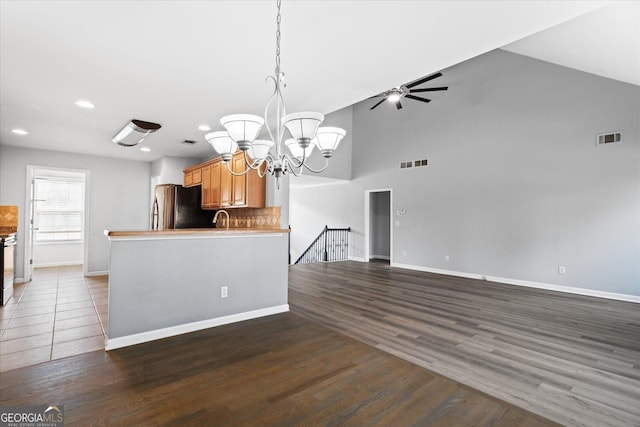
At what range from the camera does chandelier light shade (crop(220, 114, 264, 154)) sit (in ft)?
6.35

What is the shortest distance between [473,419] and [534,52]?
5201 millimetres

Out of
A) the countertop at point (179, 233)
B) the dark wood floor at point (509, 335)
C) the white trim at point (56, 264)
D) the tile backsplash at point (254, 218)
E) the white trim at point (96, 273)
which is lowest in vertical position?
the dark wood floor at point (509, 335)

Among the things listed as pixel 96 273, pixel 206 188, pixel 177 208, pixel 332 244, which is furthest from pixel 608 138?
pixel 96 273

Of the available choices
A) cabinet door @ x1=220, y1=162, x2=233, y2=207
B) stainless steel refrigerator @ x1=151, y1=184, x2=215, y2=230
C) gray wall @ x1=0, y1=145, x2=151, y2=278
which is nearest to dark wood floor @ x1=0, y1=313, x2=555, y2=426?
cabinet door @ x1=220, y1=162, x2=233, y2=207

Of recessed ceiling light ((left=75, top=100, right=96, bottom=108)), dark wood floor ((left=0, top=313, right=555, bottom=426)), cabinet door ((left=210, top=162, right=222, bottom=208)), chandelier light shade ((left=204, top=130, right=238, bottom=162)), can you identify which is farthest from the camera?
cabinet door ((left=210, top=162, right=222, bottom=208))

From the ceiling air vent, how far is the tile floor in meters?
7.20

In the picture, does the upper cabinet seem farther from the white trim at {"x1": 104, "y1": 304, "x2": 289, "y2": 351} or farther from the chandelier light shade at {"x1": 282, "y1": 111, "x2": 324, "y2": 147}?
the chandelier light shade at {"x1": 282, "y1": 111, "x2": 324, "y2": 147}

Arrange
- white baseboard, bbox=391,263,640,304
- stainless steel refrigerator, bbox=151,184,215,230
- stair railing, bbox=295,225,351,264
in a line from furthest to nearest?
stair railing, bbox=295,225,351,264 < stainless steel refrigerator, bbox=151,184,215,230 < white baseboard, bbox=391,263,640,304

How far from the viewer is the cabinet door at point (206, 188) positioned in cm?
559

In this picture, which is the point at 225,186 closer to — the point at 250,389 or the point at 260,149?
the point at 260,149

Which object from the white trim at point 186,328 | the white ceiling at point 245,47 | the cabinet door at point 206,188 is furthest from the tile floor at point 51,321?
the white ceiling at point 245,47

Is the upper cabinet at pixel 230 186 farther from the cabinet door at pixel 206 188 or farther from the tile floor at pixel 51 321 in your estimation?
the tile floor at pixel 51 321

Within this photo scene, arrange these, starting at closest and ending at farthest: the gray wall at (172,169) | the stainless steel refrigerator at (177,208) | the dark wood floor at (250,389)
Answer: the dark wood floor at (250,389) → the stainless steel refrigerator at (177,208) → the gray wall at (172,169)

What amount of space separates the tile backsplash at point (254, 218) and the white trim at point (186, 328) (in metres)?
1.43
